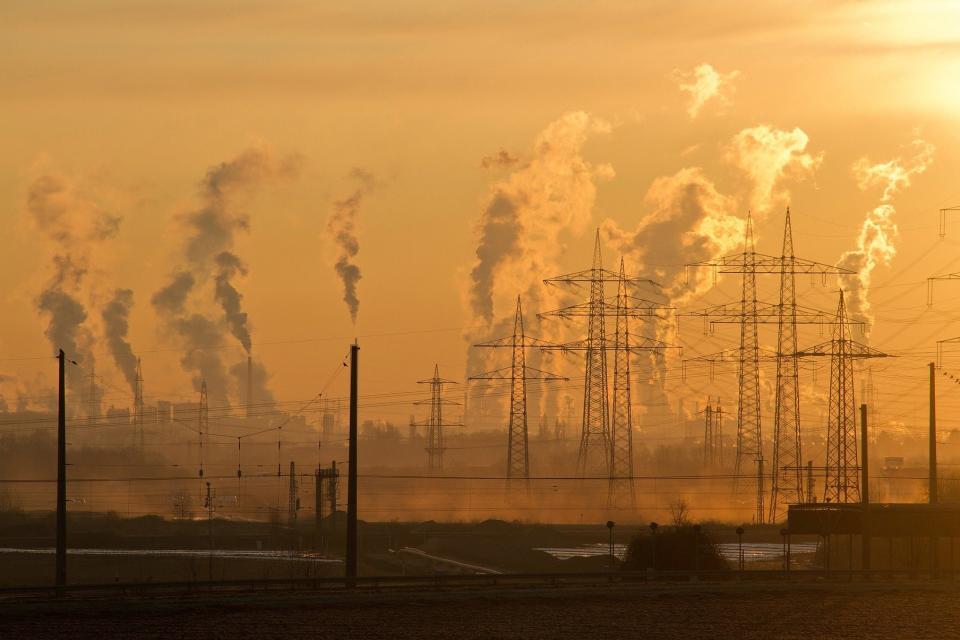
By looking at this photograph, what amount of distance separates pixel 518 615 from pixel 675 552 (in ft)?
85.9

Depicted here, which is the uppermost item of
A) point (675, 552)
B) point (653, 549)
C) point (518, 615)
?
point (653, 549)

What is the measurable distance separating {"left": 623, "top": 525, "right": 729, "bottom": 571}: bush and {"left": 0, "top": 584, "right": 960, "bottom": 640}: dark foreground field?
1500cm

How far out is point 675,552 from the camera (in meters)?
69.0

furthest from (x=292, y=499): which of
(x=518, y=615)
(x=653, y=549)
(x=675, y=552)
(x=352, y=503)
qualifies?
(x=518, y=615)

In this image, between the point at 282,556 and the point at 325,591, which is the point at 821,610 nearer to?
the point at 325,591

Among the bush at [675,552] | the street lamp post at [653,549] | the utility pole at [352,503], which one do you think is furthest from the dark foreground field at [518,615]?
the bush at [675,552]

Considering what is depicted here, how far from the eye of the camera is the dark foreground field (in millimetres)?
39406

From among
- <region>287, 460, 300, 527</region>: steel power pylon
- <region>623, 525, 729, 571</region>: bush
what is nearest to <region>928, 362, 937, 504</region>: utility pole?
<region>623, 525, 729, 571</region>: bush

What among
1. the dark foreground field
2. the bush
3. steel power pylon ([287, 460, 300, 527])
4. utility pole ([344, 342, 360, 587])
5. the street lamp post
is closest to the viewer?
the dark foreground field

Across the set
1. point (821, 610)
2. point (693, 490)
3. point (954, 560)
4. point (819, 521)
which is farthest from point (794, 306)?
point (693, 490)

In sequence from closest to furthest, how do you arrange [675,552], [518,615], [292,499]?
[518,615]
[675,552]
[292,499]

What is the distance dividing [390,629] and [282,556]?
47.8 m

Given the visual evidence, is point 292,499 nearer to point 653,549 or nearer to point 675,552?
point 675,552

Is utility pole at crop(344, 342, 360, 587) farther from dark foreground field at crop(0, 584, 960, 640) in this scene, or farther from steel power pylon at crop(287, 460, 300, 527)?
steel power pylon at crop(287, 460, 300, 527)
